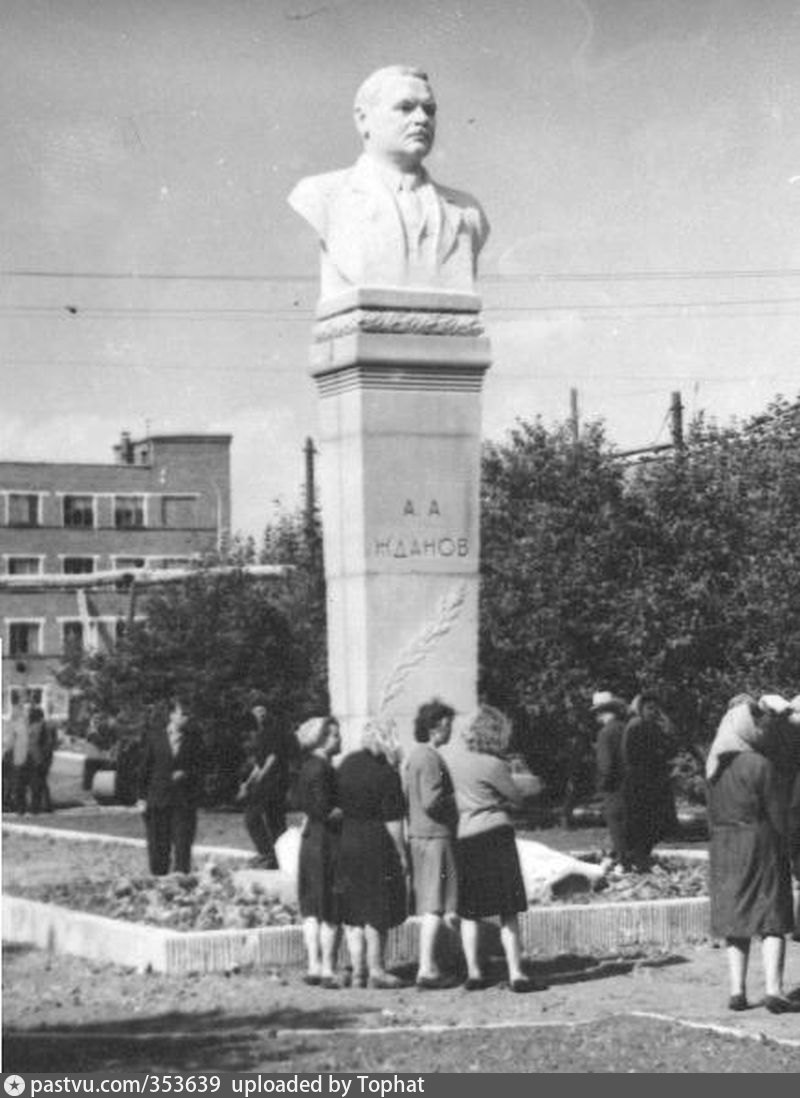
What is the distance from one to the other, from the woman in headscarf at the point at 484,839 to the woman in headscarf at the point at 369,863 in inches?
16.8

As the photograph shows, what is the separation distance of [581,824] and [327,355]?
1441cm

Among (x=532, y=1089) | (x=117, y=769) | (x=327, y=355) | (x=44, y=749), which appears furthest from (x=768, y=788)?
(x=117, y=769)

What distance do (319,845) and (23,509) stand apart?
75653mm

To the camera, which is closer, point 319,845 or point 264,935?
point 319,845

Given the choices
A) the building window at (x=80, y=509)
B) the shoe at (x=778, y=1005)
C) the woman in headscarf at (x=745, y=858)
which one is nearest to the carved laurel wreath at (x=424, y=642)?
the woman in headscarf at (x=745, y=858)

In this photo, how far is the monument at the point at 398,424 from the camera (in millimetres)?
15953

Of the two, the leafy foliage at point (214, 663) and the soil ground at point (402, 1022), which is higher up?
the leafy foliage at point (214, 663)

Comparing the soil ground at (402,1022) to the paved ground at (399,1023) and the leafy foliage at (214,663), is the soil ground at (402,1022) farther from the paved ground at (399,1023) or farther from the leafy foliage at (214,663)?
the leafy foliage at (214,663)

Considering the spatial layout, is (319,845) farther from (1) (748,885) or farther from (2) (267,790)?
(2) (267,790)

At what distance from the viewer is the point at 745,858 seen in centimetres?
1320

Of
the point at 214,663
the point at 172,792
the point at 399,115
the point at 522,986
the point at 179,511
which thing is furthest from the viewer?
the point at 179,511

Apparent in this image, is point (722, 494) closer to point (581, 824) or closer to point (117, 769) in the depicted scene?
point (581, 824)

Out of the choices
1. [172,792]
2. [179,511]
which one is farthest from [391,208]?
[179,511]

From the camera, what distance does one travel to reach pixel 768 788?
13.3 meters
